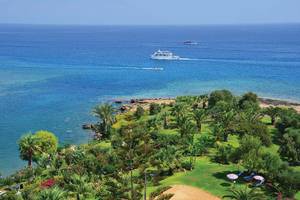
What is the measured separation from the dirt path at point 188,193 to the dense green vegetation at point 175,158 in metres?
1.00

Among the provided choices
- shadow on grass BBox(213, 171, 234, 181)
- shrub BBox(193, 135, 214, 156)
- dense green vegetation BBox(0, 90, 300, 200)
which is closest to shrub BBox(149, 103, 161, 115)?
dense green vegetation BBox(0, 90, 300, 200)

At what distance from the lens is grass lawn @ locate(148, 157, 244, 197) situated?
3991 cm

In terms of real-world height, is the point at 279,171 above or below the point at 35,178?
above

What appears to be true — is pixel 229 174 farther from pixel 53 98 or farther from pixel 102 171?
pixel 53 98

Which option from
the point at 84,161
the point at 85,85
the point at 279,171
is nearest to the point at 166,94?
the point at 85,85

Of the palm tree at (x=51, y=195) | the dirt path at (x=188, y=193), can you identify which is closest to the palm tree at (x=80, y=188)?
the palm tree at (x=51, y=195)

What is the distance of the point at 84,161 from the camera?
156 feet

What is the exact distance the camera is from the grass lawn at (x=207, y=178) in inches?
1571

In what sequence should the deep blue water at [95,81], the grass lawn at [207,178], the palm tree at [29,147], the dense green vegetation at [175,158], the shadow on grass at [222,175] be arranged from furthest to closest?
the deep blue water at [95,81], the palm tree at [29,147], the shadow on grass at [222,175], the grass lawn at [207,178], the dense green vegetation at [175,158]

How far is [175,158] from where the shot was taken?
47219mm

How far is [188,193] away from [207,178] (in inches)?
175

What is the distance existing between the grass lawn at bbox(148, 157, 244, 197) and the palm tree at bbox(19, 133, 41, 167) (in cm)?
1751

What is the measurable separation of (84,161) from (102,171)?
108 inches

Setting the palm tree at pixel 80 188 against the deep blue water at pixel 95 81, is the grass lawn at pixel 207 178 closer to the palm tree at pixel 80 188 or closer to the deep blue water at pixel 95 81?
the palm tree at pixel 80 188
